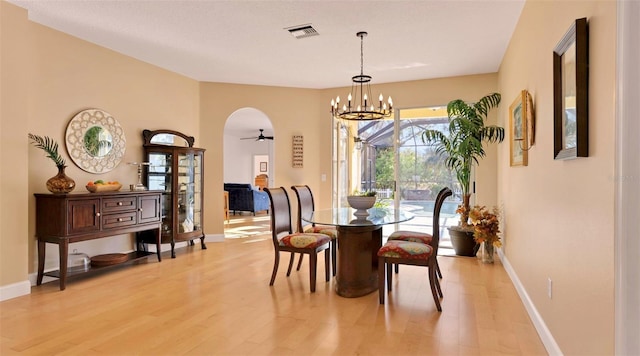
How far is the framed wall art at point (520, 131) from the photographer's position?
302 cm

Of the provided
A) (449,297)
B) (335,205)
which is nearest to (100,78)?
(335,205)

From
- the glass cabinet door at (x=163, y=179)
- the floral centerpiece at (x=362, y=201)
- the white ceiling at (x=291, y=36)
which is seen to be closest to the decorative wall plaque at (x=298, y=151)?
the white ceiling at (x=291, y=36)

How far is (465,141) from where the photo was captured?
4648 mm

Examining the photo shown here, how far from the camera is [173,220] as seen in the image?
4.93 meters

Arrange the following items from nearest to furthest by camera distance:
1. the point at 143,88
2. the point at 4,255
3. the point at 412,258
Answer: the point at 412,258 < the point at 4,255 < the point at 143,88

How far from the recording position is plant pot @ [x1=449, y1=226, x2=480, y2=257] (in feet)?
15.8

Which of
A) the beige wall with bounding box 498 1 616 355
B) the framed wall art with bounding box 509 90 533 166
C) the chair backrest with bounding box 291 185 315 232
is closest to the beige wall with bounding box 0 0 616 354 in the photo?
the beige wall with bounding box 498 1 616 355

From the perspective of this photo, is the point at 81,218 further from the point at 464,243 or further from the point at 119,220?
the point at 464,243

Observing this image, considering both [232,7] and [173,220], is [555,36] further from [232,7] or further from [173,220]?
[173,220]

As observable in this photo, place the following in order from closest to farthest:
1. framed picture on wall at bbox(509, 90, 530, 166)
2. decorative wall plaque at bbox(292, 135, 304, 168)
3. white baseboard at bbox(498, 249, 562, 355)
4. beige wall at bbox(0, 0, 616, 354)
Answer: beige wall at bbox(0, 0, 616, 354) → white baseboard at bbox(498, 249, 562, 355) → framed picture on wall at bbox(509, 90, 530, 166) → decorative wall plaque at bbox(292, 135, 304, 168)

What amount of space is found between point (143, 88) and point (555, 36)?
4.58 meters

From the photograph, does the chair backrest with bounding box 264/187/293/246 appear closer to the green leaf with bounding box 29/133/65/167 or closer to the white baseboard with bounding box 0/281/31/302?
the green leaf with bounding box 29/133/65/167

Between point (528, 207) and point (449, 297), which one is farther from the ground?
point (528, 207)

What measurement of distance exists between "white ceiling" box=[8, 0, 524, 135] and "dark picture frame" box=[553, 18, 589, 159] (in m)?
1.48
